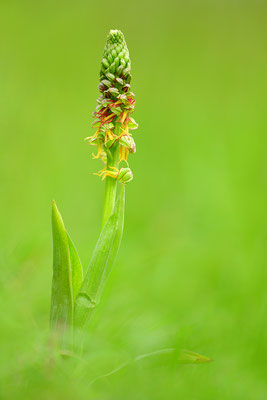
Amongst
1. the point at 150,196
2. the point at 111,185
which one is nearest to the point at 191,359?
the point at 111,185

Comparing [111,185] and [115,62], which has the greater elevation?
[115,62]

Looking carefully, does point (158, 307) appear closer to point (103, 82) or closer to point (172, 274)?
point (172, 274)

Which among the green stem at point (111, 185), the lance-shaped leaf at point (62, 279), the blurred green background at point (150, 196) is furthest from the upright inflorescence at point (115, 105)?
the blurred green background at point (150, 196)

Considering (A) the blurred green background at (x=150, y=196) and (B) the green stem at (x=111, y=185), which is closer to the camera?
(A) the blurred green background at (x=150, y=196)

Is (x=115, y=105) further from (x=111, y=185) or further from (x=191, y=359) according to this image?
(x=191, y=359)

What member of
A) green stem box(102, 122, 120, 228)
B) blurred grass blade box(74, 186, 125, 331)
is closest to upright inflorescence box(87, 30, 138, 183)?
green stem box(102, 122, 120, 228)

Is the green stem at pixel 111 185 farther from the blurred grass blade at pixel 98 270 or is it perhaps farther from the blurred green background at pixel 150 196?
the blurred green background at pixel 150 196
